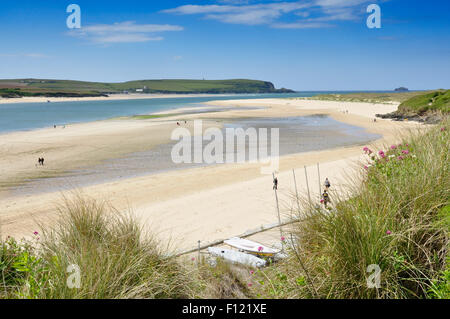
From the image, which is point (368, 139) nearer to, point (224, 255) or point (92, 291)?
point (224, 255)

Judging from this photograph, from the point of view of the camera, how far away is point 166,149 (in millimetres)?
26422

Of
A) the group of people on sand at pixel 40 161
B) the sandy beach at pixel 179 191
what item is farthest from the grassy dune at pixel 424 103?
the group of people on sand at pixel 40 161

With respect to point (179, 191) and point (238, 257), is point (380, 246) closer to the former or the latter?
point (238, 257)

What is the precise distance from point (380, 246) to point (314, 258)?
762 mm

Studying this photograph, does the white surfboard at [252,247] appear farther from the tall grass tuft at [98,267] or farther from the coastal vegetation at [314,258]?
the tall grass tuft at [98,267]

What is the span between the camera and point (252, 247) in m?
7.00

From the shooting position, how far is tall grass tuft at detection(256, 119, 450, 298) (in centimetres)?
362

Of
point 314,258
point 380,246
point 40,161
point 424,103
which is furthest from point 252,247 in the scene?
point 424,103

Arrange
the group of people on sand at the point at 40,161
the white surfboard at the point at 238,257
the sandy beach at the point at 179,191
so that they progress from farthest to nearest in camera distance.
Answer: the group of people on sand at the point at 40,161, the sandy beach at the point at 179,191, the white surfboard at the point at 238,257

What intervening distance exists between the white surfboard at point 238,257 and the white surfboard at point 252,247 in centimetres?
26

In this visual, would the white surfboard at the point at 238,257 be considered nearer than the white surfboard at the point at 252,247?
Yes

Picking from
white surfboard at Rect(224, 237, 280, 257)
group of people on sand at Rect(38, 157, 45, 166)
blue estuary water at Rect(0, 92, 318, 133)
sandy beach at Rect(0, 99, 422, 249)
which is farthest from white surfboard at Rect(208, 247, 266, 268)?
blue estuary water at Rect(0, 92, 318, 133)

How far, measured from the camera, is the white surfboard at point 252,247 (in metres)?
6.41

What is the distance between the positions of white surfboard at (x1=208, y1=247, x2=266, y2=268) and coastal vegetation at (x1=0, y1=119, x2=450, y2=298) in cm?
105
